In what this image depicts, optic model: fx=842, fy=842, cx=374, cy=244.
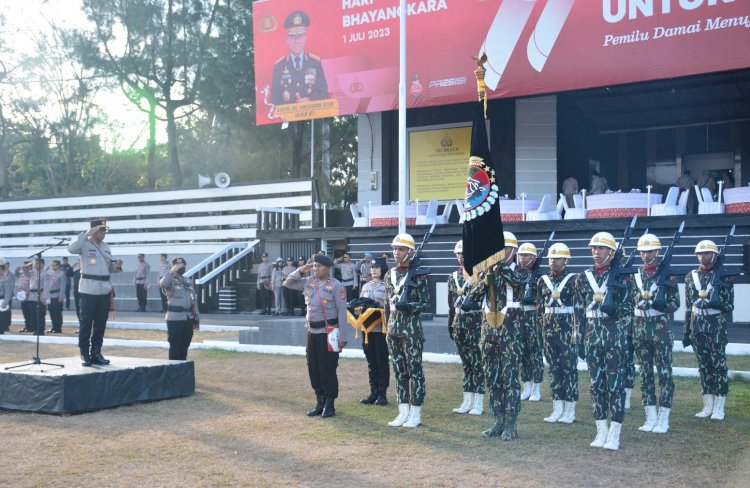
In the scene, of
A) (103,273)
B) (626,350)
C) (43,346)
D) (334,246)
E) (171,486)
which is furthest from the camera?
(334,246)

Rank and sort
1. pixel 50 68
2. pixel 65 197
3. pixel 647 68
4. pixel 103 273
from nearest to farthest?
pixel 103 273 < pixel 647 68 < pixel 65 197 < pixel 50 68

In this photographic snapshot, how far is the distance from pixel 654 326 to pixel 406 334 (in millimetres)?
2721

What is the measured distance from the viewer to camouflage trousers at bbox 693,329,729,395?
977 centimetres

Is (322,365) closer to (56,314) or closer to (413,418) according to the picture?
(413,418)

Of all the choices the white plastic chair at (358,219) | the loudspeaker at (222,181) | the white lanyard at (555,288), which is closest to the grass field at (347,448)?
the white lanyard at (555,288)

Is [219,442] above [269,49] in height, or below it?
below

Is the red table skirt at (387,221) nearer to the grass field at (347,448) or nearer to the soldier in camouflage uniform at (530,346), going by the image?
the grass field at (347,448)

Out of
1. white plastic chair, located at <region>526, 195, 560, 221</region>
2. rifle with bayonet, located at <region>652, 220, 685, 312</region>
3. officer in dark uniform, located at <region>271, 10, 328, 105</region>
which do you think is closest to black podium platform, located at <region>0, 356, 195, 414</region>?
rifle with bayonet, located at <region>652, 220, 685, 312</region>

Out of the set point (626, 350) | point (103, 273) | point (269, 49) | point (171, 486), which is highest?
point (269, 49)

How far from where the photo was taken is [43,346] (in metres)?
19.2

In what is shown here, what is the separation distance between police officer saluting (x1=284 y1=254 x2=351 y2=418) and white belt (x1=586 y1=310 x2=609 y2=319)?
2.97 meters

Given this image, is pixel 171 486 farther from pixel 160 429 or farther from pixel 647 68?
pixel 647 68

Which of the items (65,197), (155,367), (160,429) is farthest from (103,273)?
(65,197)

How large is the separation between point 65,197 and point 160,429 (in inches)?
1222
